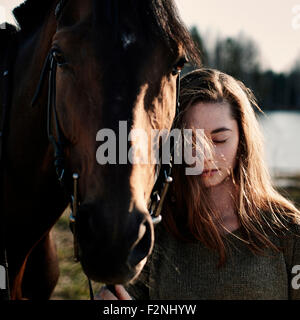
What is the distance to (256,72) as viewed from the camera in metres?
47.8

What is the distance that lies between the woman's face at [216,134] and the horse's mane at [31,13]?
1149 mm

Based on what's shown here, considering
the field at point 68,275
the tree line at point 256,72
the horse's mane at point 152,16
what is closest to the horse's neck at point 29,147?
the horse's mane at point 152,16

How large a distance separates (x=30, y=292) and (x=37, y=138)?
124cm

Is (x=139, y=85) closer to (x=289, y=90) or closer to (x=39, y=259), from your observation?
(x=39, y=259)

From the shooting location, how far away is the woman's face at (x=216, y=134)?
7.75ft

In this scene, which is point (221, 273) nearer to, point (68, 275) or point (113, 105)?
point (113, 105)

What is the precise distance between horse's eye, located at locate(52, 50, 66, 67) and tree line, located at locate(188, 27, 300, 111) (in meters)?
31.3

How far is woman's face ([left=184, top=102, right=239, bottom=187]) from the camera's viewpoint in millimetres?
2363

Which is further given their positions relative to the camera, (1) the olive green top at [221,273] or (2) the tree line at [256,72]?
(2) the tree line at [256,72]

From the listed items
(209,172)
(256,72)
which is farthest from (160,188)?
(256,72)

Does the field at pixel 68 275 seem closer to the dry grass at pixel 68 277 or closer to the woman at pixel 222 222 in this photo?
the dry grass at pixel 68 277

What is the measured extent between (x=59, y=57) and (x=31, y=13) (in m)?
0.80
